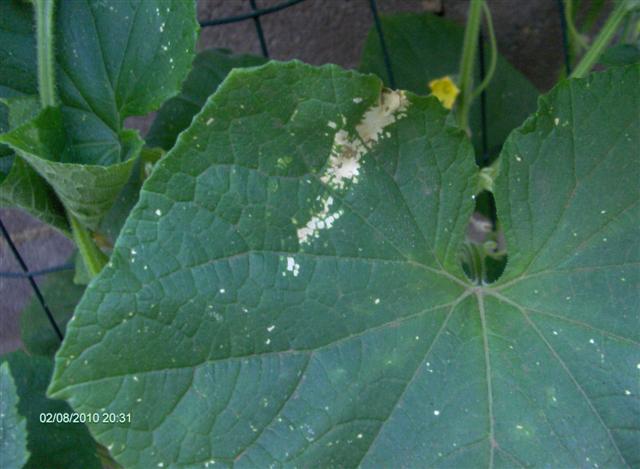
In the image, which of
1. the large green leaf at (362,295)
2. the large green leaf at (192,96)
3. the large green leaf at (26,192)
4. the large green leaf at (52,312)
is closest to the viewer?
the large green leaf at (362,295)

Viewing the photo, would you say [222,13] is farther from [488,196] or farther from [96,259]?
[96,259]

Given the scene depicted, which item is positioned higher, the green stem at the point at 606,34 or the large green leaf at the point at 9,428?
the green stem at the point at 606,34

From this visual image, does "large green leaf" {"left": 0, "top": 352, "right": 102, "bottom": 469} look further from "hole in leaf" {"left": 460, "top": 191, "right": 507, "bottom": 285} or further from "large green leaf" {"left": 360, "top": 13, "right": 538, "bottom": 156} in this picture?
"large green leaf" {"left": 360, "top": 13, "right": 538, "bottom": 156}

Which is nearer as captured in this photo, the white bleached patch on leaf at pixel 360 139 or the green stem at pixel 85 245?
the white bleached patch on leaf at pixel 360 139

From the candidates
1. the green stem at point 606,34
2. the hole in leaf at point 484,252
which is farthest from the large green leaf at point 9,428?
the green stem at point 606,34

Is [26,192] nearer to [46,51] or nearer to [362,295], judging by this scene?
[46,51]

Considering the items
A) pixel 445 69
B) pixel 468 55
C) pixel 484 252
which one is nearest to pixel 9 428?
pixel 484 252

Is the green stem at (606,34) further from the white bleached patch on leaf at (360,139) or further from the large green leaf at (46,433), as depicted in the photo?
the large green leaf at (46,433)
